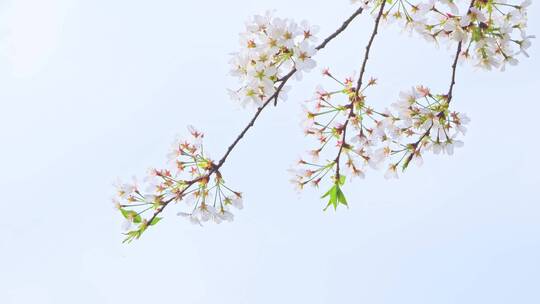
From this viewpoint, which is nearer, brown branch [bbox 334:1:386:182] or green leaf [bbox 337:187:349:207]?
brown branch [bbox 334:1:386:182]

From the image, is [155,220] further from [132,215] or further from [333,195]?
[333,195]

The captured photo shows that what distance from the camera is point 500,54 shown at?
3.89 metres

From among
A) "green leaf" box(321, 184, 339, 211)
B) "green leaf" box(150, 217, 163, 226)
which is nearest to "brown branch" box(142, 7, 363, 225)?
"green leaf" box(150, 217, 163, 226)

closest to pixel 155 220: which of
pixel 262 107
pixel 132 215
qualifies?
pixel 132 215

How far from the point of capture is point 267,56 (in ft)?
11.7

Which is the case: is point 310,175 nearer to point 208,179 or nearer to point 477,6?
point 208,179

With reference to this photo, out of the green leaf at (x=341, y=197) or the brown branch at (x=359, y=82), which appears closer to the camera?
the brown branch at (x=359, y=82)

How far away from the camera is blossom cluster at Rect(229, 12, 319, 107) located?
351 cm

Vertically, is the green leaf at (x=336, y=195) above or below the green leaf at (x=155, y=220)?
above

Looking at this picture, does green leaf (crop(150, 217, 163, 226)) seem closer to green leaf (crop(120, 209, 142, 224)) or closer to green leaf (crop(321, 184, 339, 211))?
green leaf (crop(120, 209, 142, 224))

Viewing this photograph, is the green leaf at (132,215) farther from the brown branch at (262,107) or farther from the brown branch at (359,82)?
the brown branch at (359,82)

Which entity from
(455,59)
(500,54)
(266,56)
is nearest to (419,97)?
(455,59)

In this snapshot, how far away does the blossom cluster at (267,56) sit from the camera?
351 centimetres

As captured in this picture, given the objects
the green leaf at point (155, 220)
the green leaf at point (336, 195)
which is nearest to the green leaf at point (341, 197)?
the green leaf at point (336, 195)
